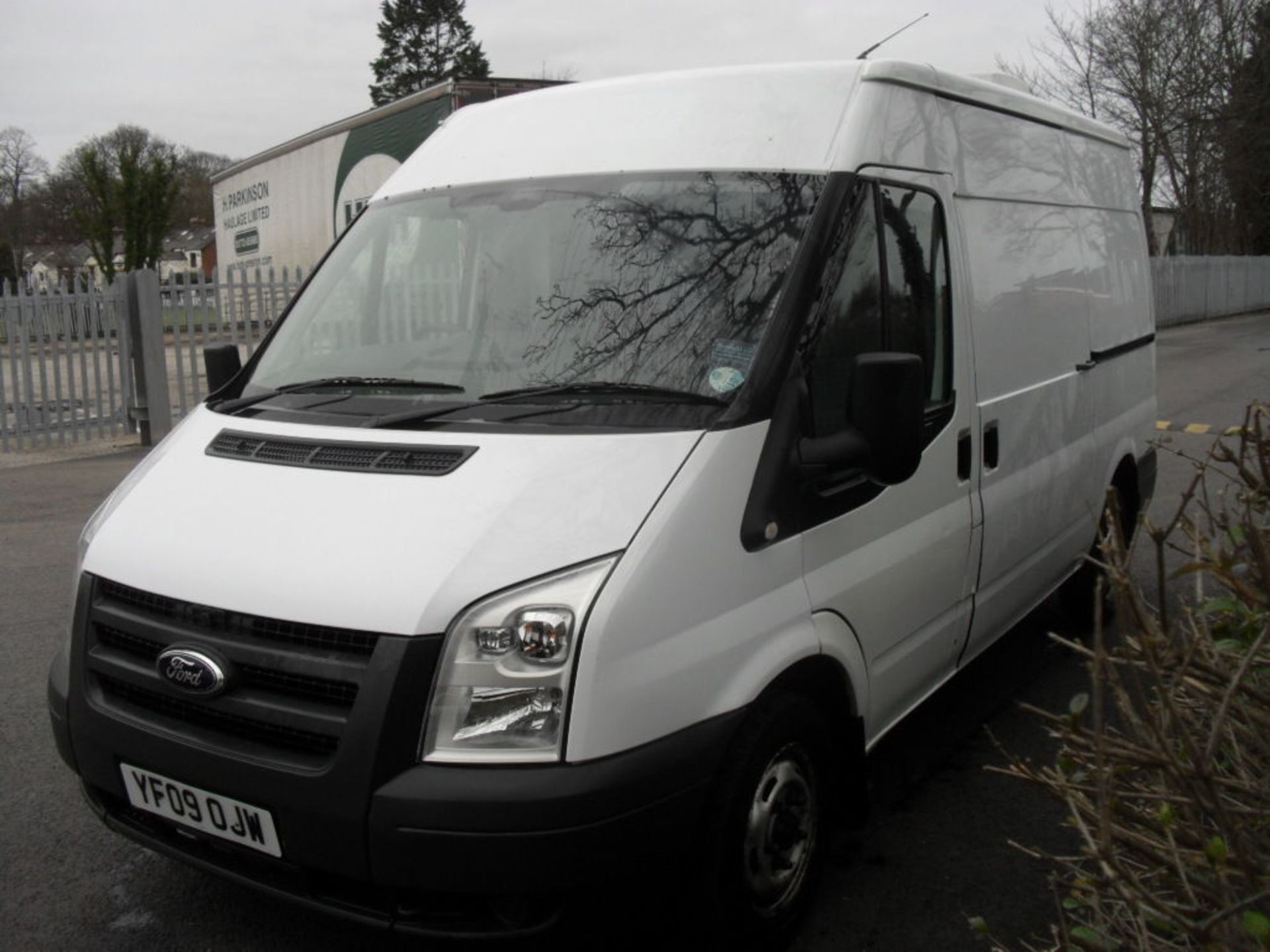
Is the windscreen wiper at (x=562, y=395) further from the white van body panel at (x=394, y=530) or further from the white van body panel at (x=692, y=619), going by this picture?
the white van body panel at (x=692, y=619)

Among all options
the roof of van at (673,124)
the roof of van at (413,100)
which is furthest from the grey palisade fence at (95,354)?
the roof of van at (673,124)

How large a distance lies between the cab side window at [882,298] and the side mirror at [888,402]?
0.11 meters

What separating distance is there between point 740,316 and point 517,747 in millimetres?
1319

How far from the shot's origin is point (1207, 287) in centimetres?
3750

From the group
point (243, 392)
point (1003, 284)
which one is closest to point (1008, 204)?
point (1003, 284)

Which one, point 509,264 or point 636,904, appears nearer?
point 636,904

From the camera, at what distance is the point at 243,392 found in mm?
3906

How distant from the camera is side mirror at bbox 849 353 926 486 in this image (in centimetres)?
304

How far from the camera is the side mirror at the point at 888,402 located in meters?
3.04

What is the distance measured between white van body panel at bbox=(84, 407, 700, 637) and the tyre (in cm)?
65

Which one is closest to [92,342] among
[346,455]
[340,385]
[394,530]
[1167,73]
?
[340,385]

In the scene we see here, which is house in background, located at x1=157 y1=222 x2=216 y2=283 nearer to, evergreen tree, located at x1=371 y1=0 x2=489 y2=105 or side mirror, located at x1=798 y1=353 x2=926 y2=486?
evergreen tree, located at x1=371 y1=0 x2=489 y2=105

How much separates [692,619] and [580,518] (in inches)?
13.8

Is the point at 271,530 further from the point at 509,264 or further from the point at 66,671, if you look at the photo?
the point at 509,264
